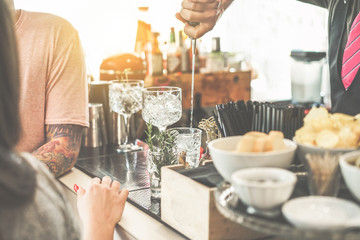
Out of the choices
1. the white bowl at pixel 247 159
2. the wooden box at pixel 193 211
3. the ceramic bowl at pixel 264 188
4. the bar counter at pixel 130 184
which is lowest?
the bar counter at pixel 130 184

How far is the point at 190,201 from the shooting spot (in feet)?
3.82

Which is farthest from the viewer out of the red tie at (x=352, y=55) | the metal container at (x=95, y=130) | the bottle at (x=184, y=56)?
the bottle at (x=184, y=56)

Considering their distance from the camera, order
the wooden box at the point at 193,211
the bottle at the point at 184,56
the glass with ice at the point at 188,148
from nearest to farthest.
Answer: the wooden box at the point at 193,211, the glass with ice at the point at 188,148, the bottle at the point at 184,56

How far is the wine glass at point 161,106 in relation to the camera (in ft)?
5.96

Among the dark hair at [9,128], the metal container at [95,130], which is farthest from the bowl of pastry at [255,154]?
the metal container at [95,130]

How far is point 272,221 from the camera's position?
2.64ft

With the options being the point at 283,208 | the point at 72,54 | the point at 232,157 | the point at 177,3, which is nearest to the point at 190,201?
the point at 232,157

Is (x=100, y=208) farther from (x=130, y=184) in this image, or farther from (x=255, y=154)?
(x=255, y=154)

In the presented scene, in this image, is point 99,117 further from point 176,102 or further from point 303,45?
point 303,45

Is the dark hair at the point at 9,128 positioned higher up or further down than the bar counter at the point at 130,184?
higher up

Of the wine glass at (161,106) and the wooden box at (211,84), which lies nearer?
the wine glass at (161,106)

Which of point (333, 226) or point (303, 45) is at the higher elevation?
point (303, 45)

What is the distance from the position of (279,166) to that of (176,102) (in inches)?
37.5

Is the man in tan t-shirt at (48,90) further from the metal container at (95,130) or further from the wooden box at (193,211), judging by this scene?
the wooden box at (193,211)
